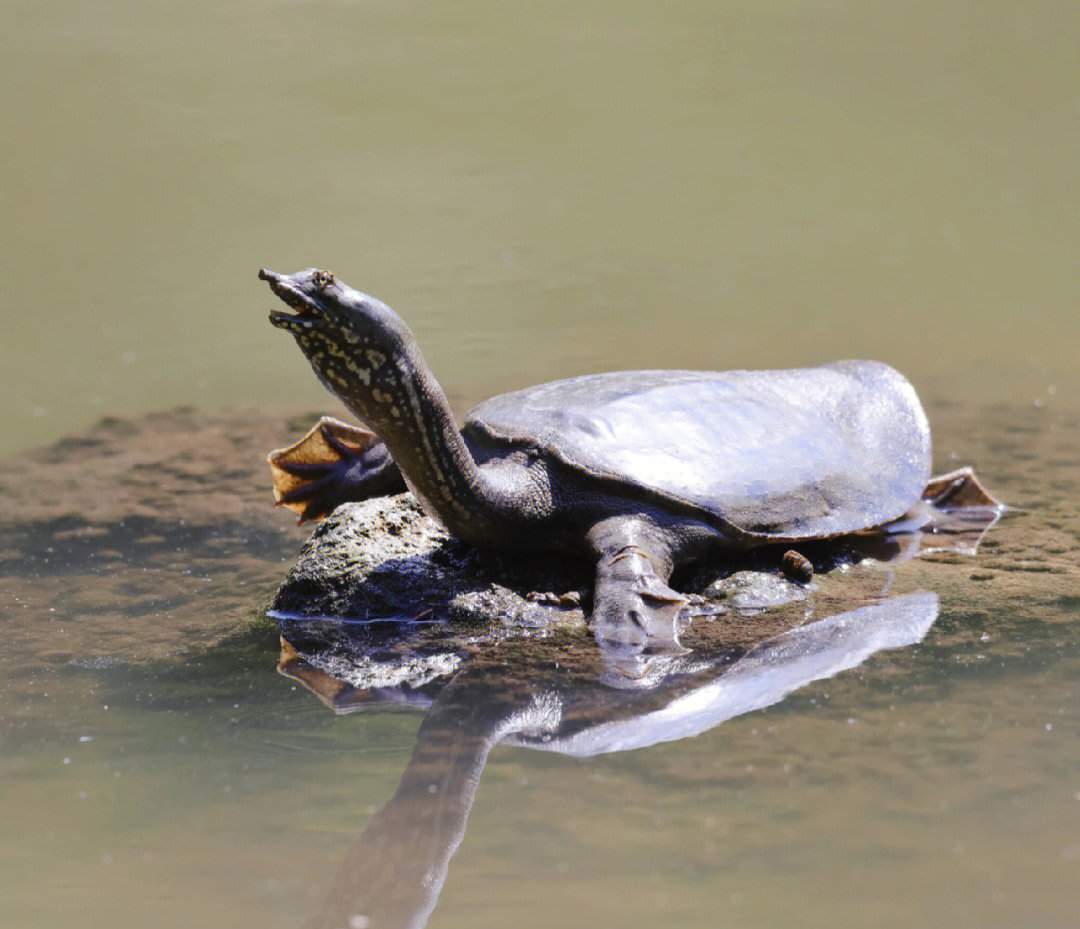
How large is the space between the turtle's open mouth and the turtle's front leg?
118cm

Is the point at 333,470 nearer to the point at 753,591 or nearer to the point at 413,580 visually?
the point at 413,580

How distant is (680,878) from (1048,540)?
302 centimetres

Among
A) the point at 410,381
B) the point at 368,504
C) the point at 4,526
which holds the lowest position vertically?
the point at 4,526

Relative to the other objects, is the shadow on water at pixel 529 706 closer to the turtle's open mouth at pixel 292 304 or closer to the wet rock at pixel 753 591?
the wet rock at pixel 753 591

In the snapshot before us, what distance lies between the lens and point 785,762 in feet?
10.4

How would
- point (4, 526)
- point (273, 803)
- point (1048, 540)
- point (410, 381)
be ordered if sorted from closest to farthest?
point (273, 803) → point (410, 381) → point (1048, 540) → point (4, 526)

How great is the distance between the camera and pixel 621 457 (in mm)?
4512

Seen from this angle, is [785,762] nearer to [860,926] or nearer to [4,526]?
[860,926]

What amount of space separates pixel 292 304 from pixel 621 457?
1.23 meters

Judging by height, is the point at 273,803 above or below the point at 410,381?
below

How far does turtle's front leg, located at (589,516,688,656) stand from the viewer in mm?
4004

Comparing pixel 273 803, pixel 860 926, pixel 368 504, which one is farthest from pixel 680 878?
pixel 368 504

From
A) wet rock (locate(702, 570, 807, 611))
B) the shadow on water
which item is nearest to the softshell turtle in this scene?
wet rock (locate(702, 570, 807, 611))

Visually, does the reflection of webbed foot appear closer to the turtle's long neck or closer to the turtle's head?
the turtle's long neck
